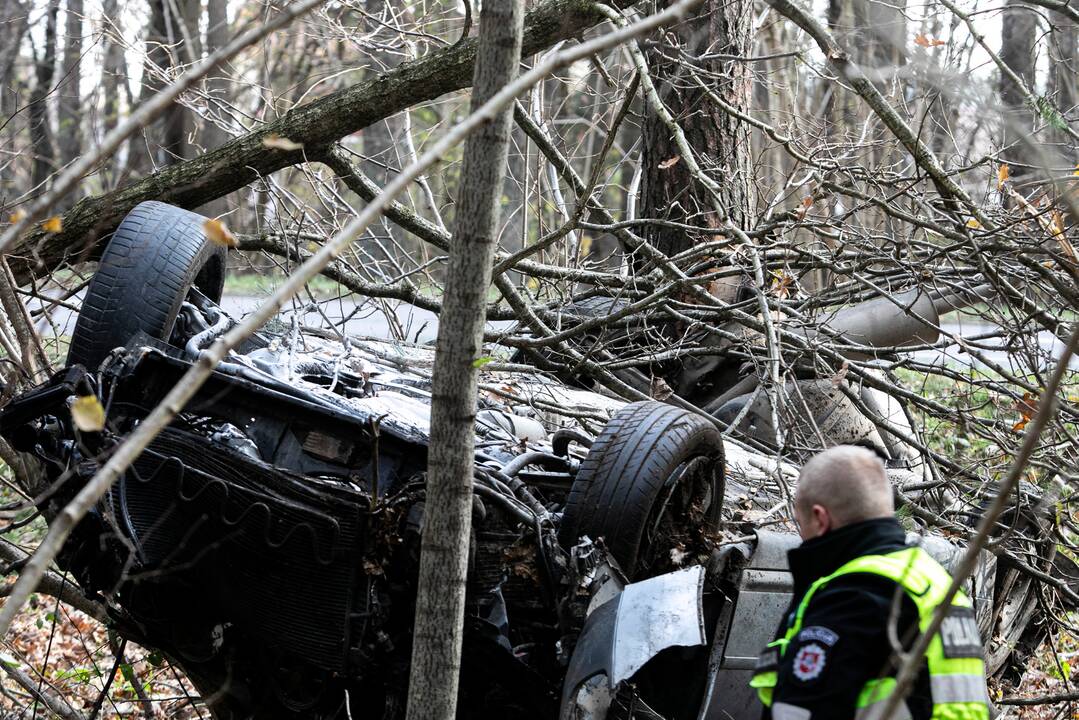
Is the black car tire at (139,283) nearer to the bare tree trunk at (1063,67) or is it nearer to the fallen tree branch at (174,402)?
the fallen tree branch at (174,402)

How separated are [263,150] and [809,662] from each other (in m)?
4.24

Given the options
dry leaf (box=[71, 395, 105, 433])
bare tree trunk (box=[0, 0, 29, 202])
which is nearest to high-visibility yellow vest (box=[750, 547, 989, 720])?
dry leaf (box=[71, 395, 105, 433])

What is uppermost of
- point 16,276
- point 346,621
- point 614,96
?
point 614,96

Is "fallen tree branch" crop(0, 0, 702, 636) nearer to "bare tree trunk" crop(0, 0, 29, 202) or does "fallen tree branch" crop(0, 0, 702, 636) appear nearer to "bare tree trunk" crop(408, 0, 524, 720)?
"bare tree trunk" crop(408, 0, 524, 720)

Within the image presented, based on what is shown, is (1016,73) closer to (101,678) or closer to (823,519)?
(823,519)

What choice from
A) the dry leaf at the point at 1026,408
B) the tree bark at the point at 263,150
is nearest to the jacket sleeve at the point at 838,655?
the dry leaf at the point at 1026,408

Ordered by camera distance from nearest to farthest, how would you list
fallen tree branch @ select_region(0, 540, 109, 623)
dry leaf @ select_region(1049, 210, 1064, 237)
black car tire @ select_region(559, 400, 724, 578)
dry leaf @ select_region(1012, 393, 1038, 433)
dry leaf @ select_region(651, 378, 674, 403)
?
1. black car tire @ select_region(559, 400, 724, 578)
2. fallen tree branch @ select_region(0, 540, 109, 623)
3. dry leaf @ select_region(1049, 210, 1064, 237)
4. dry leaf @ select_region(1012, 393, 1038, 433)
5. dry leaf @ select_region(651, 378, 674, 403)

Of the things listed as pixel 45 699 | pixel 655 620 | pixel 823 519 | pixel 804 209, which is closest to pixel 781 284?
pixel 804 209

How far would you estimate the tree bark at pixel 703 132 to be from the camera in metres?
7.49

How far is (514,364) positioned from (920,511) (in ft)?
7.92

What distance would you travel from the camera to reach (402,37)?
7.48 m

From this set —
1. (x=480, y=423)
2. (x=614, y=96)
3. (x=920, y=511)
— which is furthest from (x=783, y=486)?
(x=614, y=96)

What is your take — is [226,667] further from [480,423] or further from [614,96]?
[614,96]

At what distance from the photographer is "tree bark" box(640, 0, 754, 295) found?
7492 mm
